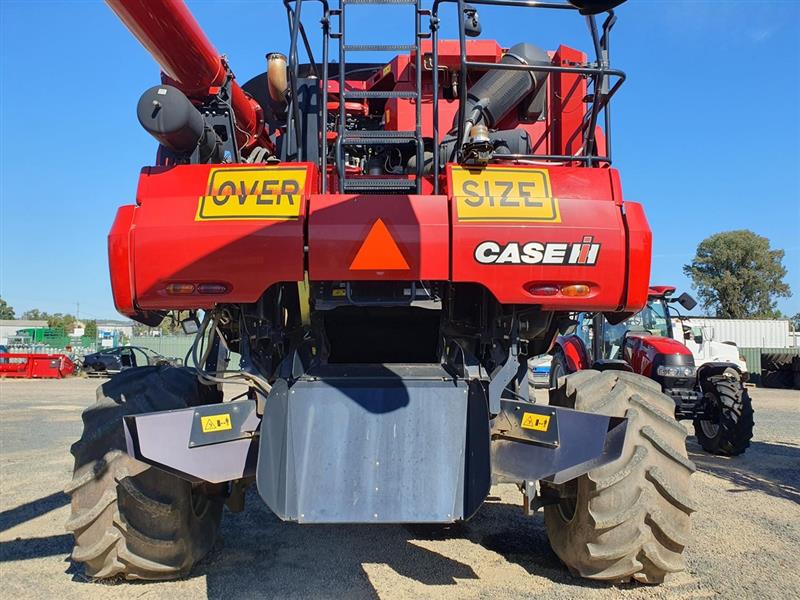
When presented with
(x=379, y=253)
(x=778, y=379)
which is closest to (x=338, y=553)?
(x=379, y=253)

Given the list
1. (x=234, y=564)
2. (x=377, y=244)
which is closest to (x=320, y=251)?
(x=377, y=244)

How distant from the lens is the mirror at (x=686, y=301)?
33.4 ft

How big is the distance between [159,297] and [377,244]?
1.18m

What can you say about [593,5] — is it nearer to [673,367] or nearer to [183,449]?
[183,449]

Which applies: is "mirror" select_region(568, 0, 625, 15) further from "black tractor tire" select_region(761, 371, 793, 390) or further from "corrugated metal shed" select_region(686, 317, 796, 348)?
"corrugated metal shed" select_region(686, 317, 796, 348)

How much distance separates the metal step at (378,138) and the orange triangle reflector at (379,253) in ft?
2.21

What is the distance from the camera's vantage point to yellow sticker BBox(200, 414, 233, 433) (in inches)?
127

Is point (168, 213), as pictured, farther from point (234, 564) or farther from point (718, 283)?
point (718, 283)

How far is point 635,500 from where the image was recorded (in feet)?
11.1

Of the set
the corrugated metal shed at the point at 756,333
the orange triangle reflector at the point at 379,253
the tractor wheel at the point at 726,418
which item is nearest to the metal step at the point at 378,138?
the orange triangle reflector at the point at 379,253

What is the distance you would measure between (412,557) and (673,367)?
6.67 m

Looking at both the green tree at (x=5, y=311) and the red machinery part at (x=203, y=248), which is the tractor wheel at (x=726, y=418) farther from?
the green tree at (x=5, y=311)

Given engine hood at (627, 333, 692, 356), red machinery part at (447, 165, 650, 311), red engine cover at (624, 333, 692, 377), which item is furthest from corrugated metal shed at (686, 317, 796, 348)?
red machinery part at (447, 165, 650, 311)

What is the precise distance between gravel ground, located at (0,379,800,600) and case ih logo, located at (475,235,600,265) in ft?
6.07
